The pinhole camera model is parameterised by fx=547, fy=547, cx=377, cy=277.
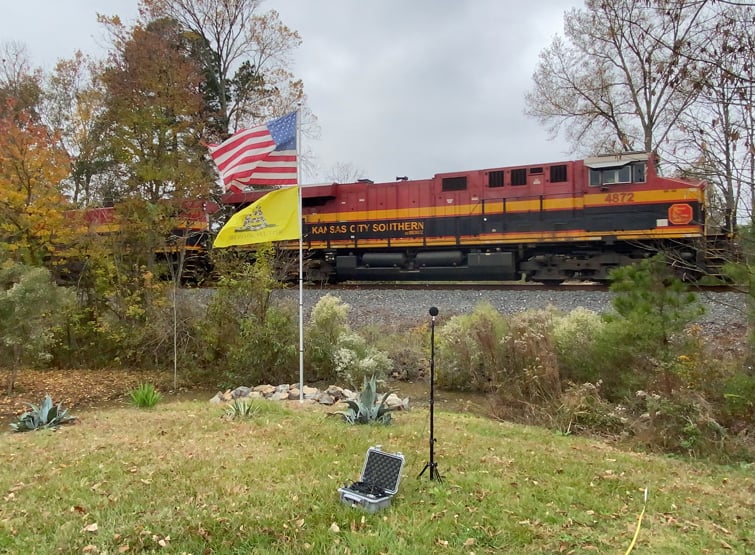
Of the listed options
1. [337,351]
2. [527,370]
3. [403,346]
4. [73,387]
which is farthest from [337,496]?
[73,387]

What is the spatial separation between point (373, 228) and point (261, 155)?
40.4ft

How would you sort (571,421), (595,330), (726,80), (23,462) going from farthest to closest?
(595,330), (571,421), (23,462), (726,80)

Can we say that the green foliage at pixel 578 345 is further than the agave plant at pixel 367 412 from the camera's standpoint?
Yes

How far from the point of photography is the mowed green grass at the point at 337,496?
329 centimetres

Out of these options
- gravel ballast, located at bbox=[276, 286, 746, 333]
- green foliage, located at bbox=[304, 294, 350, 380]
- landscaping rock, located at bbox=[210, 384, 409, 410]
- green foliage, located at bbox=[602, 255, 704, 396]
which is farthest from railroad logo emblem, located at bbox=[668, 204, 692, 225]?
landscaping rock, located at bbox=[210, 384, 409, 410]

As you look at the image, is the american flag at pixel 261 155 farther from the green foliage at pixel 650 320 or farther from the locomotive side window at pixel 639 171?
the locomotive side window at pixel 639 171

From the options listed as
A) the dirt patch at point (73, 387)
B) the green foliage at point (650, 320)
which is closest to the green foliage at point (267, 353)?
the dirt patch at point (73, 387)

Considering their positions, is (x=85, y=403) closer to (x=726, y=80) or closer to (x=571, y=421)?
(x=571, y=421)

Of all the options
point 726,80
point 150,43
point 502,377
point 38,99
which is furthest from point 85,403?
point 38,99

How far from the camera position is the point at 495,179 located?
18469 mm

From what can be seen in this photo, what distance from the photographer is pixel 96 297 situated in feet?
43.7

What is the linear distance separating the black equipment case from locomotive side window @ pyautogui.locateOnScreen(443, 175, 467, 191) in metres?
15.9

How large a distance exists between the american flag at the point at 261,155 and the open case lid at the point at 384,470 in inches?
203

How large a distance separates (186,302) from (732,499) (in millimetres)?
10952
